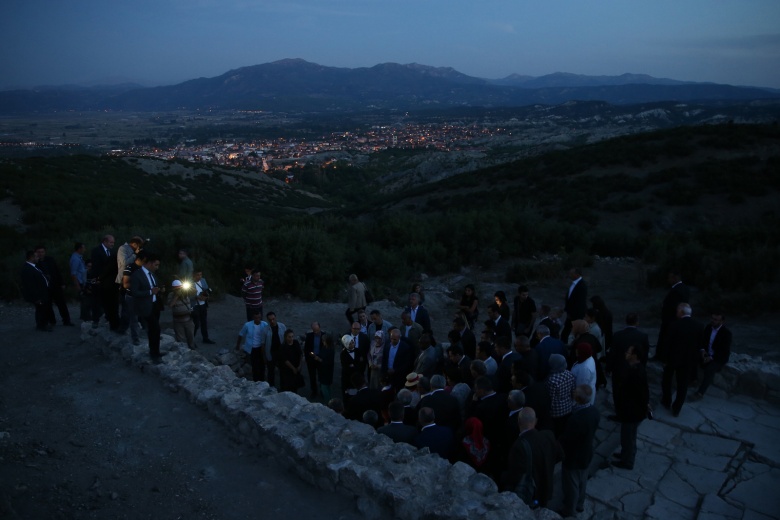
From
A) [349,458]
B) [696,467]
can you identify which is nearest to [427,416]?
[349,458]

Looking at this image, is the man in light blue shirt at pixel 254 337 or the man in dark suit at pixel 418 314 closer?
the man in light blue shirt at pixel 254 337

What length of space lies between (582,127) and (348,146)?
185ft

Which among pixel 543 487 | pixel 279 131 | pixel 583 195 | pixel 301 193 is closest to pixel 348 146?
pixel 279 131

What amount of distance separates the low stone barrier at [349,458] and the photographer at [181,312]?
5.64ft

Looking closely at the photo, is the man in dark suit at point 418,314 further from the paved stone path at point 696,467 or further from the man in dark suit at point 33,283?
the man in dark suit at point 33,283

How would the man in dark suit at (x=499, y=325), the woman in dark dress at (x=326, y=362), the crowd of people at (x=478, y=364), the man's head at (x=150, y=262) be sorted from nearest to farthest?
1. the crowd of people at (x=478, y=364)
2. the man's head at (x=150, y=262)
3. the man in dark suit at (x=499, y=325)
4. the woman in dark dress at (x=326, y=362)

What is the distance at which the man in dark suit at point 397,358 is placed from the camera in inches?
311

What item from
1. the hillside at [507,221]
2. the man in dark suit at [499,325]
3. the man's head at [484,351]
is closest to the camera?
the man's head at [484,351]

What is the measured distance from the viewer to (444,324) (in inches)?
507

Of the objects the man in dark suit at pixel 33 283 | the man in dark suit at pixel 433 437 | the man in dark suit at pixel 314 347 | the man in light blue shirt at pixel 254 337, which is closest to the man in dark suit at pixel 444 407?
the man in dark suit at pixel 433 437

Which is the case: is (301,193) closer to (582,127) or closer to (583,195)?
(583,195)

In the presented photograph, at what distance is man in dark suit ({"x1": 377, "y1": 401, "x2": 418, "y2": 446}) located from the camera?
567 cm

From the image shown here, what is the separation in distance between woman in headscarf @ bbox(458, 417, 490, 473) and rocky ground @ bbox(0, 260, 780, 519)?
51.4 inches

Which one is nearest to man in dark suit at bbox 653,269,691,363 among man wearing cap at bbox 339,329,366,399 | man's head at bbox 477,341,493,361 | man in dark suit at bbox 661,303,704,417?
man in dark suit at bbox 661,303,704,417
